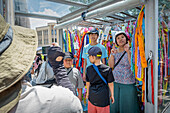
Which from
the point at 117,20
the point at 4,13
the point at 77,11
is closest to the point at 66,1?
the point at 77,11

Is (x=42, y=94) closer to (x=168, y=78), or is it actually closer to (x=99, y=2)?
(x=99, y=2)

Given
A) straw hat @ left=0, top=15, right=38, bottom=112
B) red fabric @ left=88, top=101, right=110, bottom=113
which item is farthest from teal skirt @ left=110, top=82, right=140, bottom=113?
straw hat @ left=0, top=15, right=38, bottom=112

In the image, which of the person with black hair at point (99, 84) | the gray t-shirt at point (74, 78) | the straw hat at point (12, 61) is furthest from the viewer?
the gray t-shirt at point (74, 78)

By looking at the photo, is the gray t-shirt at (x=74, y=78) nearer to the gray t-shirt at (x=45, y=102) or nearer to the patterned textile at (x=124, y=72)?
the patterned textile at (x=124, y=72)

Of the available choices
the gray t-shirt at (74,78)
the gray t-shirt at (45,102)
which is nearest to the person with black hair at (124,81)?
the gray t-shirt at (74,78)

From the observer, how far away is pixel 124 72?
2006 millimetres

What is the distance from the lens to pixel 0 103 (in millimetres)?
347

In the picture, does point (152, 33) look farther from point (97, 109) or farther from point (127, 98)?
point (97, 109)

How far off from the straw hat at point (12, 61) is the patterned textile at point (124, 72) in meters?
1.77

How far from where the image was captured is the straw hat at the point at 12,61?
360mm

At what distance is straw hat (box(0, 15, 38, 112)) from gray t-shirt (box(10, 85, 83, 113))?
0.06 m

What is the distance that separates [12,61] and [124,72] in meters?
1.87

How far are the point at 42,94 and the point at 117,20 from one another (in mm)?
3035

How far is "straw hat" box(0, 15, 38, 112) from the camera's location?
14.2 inches
